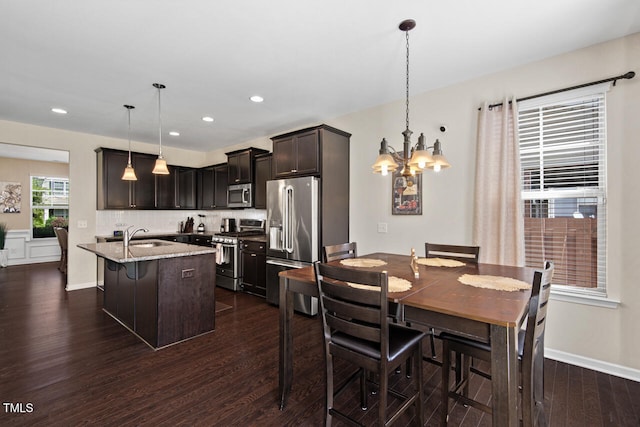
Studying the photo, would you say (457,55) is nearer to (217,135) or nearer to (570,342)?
(570,342)

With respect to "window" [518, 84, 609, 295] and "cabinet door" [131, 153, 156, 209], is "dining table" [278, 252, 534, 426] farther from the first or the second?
"cabinet door" [131, 153, 156, 209]

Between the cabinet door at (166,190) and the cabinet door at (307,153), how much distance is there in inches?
133

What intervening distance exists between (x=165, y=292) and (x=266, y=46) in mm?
2524

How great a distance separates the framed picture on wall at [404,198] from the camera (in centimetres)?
346

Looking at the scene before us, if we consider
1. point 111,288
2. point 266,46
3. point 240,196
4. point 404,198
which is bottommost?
point 111,288

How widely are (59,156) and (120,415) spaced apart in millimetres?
7467

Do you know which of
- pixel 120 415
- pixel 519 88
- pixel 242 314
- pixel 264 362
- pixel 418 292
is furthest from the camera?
pixel 242 314

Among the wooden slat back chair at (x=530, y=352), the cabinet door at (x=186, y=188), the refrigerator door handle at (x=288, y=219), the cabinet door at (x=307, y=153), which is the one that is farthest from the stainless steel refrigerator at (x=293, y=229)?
the cabinet door at (x=186, y=188)

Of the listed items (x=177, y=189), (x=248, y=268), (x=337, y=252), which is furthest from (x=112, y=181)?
(x=337, y=252)

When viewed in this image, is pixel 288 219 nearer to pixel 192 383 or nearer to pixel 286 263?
→ pixel 286 263

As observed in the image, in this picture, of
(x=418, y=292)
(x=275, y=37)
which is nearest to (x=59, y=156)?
(x=275, y=37)

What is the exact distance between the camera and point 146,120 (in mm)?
4438

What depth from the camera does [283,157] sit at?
4266 mm

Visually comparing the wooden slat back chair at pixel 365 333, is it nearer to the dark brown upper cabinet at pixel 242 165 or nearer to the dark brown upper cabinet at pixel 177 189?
the dark brown upper cabinet at pixel 242 165
